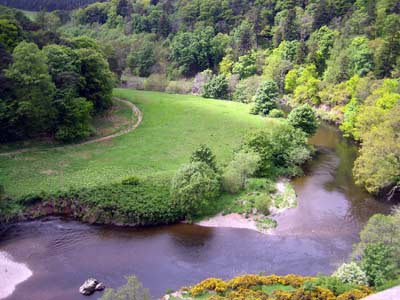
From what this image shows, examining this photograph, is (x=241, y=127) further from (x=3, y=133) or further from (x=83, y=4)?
(x=83, y=4)

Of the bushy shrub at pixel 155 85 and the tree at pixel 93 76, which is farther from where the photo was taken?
the bushy shrub at pixel 155 85

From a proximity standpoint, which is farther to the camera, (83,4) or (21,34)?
(83,4)

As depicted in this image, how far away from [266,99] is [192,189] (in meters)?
41.1

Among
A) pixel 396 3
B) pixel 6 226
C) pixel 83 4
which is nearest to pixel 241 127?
pixel 6 226

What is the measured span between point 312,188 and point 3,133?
129 ft

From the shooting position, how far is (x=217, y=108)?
8162 cm

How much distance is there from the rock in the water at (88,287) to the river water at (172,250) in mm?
498

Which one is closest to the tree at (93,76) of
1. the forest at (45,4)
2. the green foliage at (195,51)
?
the green foliage at (195,51)

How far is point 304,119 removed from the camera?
2474 inches

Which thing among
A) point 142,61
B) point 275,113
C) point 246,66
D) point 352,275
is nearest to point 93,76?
point 275,113

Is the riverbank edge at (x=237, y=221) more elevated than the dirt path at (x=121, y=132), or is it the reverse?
the dirt path at (x=121, y=132)

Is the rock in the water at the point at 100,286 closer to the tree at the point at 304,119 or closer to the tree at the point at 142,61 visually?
the tree at the point at 304,119

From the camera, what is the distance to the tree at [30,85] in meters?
51.8

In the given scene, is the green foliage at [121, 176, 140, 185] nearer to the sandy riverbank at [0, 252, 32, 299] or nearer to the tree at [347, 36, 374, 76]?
the sandy riverbank at [0, 252, 32, 299]
